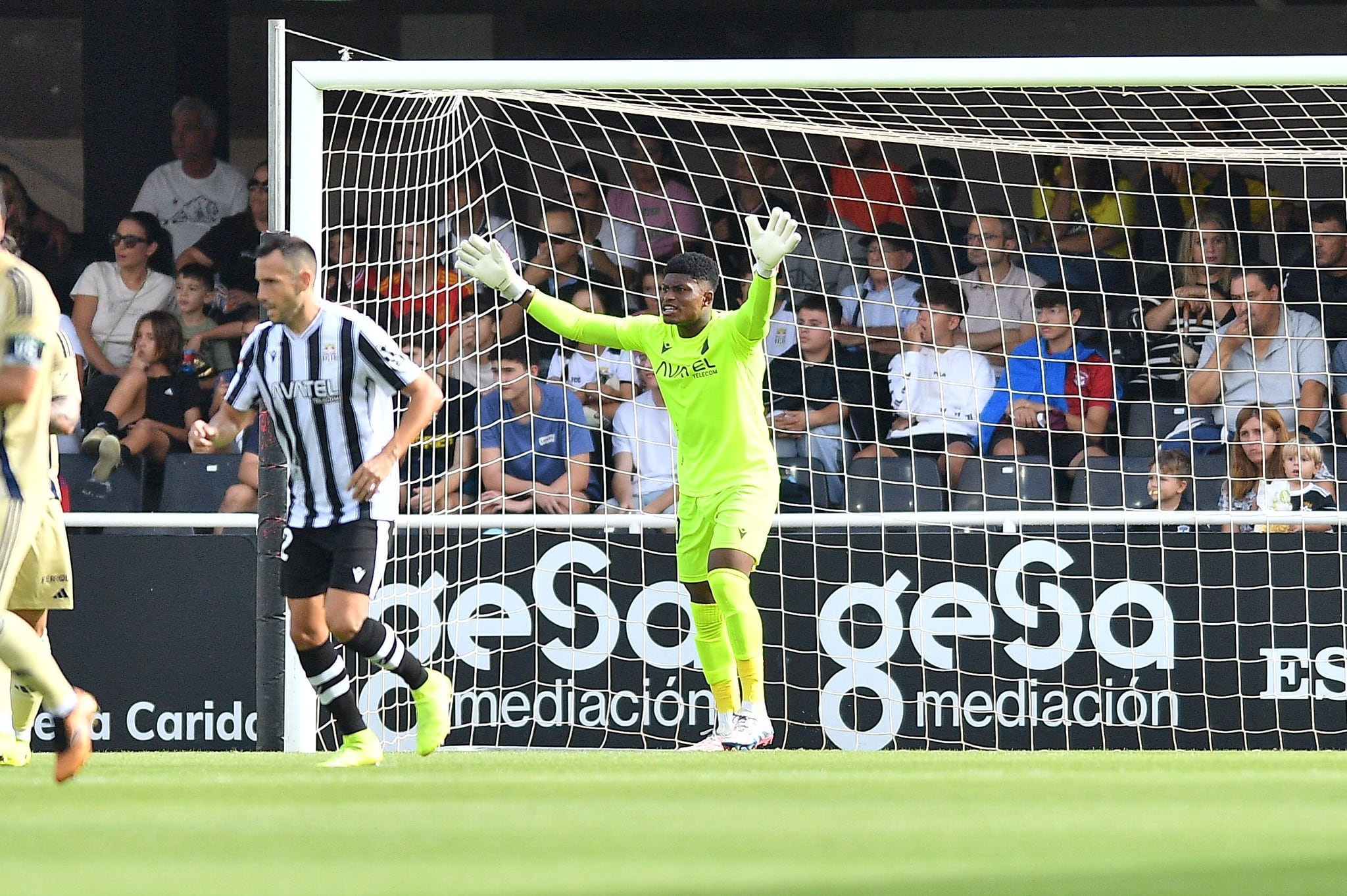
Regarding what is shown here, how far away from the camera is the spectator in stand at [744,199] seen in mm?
11453

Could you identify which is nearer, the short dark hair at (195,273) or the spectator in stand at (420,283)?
the spectator in stand at (420,283)

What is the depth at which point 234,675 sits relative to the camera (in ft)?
30.7

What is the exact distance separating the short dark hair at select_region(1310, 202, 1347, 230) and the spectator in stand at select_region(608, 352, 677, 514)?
12.3ft

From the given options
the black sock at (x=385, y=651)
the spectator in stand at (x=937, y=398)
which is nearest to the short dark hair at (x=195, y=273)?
the spectator in stand at (x=937, y=398)

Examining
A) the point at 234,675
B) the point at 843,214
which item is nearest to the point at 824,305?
the point at 843,214

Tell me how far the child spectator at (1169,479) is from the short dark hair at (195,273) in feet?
18.7

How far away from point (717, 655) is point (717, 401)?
3.53 feet

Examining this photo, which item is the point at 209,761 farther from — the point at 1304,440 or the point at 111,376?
the point at 1304,440

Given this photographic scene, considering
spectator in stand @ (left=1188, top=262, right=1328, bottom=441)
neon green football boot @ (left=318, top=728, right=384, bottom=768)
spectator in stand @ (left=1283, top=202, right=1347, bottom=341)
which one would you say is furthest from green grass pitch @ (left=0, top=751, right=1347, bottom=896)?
spectator in stand @ (left=1283, top=202, right=1347, bottom=341)

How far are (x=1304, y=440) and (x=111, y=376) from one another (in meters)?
6.73

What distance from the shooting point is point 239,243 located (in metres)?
12.5

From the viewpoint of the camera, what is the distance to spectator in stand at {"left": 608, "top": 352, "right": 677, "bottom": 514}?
10.2 m

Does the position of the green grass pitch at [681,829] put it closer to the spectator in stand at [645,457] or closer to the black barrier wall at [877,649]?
the black barrier wall at [877,649]

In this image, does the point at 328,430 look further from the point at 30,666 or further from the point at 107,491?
the point at 107,491
